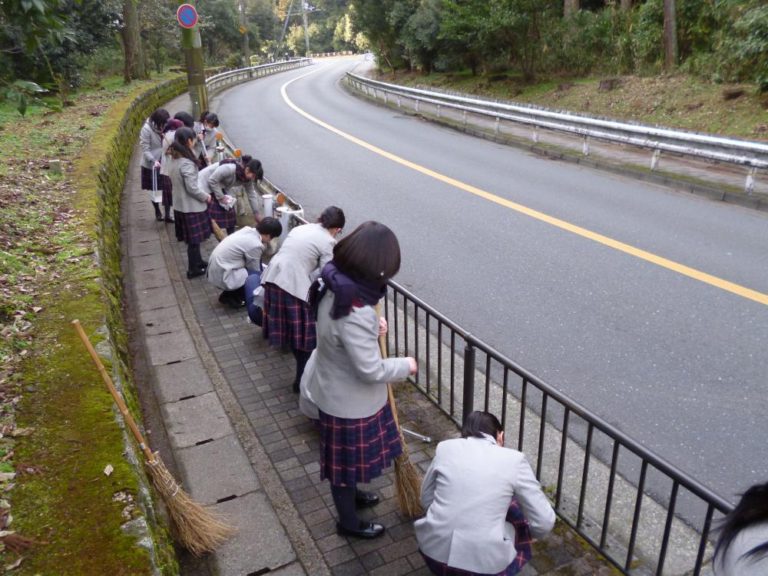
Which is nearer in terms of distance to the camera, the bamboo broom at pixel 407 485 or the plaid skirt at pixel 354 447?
the plaid skirt at pixel 354 447

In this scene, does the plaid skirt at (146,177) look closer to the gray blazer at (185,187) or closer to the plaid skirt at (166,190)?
the plaid skirt at (166,190)

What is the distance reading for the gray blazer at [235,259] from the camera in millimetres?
6332

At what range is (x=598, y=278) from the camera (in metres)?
7.42

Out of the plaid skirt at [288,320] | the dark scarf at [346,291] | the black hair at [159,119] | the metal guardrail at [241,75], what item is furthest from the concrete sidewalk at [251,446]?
the metal guardrail at [241,75]

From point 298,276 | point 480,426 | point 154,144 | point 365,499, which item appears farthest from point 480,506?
point 154,144

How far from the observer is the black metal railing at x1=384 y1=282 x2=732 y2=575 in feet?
10.2

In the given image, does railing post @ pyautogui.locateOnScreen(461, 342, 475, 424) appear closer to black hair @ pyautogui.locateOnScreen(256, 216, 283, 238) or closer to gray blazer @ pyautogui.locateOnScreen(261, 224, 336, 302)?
gray blazer @ pyautogui.locateOnScreen(261, 224, 336, 302)

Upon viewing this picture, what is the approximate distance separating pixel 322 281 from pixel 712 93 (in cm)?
1683

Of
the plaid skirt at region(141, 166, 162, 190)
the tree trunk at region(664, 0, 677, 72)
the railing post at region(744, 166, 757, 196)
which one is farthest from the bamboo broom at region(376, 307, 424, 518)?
the tree trunk at region(664, 0, 677, 72)

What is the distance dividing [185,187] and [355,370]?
479 cm

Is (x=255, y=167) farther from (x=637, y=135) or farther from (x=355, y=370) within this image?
(x=637, y=135)

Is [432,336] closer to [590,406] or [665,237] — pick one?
[590,406]

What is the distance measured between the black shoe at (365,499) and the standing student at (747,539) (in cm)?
220

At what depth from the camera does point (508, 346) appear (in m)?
6.04
